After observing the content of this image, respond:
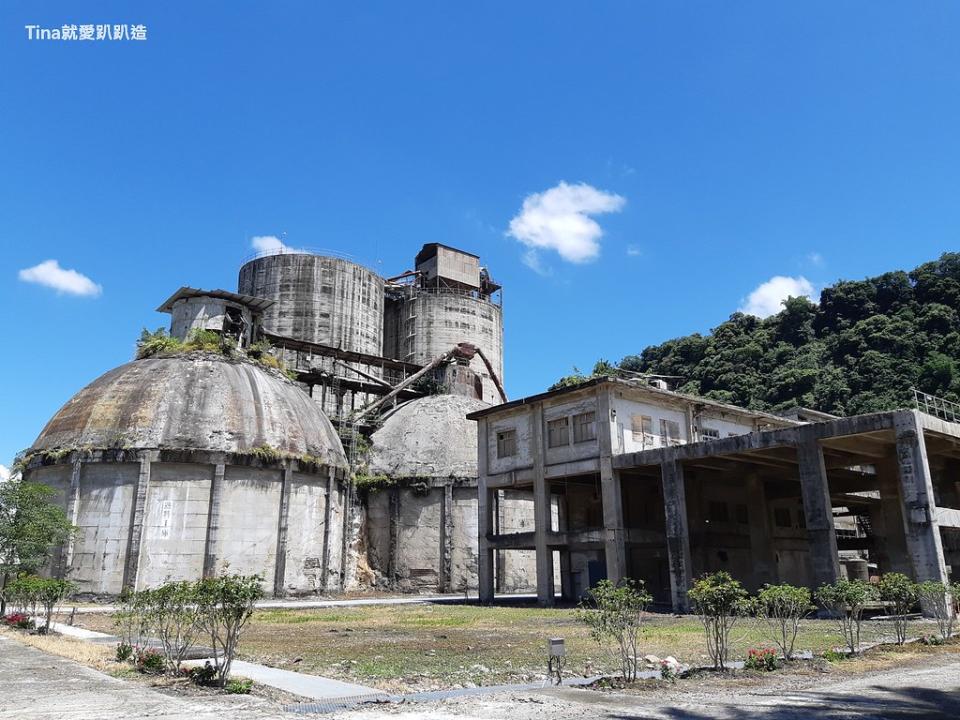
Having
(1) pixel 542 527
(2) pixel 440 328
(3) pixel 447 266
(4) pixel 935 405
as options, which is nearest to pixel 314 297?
(2) pixel 440 328

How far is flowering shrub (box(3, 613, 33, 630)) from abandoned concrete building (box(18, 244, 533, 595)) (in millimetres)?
13110

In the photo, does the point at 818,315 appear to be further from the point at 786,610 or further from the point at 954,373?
the point at 786,610

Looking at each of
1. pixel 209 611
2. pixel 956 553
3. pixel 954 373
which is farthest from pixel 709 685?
pixel 954 373

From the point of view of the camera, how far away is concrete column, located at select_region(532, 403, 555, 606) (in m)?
40.6

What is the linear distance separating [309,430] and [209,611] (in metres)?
35.4

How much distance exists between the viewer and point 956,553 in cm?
3972

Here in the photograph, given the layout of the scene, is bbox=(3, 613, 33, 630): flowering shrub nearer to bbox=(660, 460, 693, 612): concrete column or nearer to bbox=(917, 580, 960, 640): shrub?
bbox=(660, 460, 693, 612): concrete column

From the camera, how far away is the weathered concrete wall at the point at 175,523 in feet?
135

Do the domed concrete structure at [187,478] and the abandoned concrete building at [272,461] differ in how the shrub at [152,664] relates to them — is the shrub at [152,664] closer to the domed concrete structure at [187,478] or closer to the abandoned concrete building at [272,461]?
the abandoned concrete building at [272,461]

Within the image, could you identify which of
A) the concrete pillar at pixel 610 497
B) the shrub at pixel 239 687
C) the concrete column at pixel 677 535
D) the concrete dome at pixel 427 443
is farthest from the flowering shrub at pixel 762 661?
the concrete dome at pixel 427 443

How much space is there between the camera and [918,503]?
28734mm

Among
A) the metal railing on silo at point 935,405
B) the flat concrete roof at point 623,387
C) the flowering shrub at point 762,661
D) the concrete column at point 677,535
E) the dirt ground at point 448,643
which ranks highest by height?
the flat concrete roof at point 623,387

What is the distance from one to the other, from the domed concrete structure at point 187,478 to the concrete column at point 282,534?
0.06 meters

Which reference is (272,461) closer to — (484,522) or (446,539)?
(484,522)
